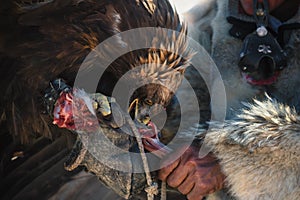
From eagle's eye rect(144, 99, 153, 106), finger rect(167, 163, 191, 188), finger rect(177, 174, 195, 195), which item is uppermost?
eagle's eye rect(144, 99, 153, 106)

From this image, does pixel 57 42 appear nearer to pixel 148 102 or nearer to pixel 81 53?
pixel 81 53

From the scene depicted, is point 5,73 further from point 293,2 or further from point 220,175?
point 293,2

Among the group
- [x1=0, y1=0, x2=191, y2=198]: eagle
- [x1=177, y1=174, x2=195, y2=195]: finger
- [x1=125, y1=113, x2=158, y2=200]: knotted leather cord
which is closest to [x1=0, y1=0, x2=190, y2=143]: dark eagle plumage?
[x1=0, y1=0, x2=191, y2=198]: eagle

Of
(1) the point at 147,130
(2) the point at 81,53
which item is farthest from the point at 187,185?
(2) the point at 81,53

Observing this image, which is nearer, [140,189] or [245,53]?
[140,189]

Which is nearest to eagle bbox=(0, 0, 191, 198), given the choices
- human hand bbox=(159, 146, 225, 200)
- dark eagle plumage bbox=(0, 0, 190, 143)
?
dark eagle plumage bbox=(0, 0, 190, 143)

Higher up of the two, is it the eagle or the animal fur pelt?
the eagle

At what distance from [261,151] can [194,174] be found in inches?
5.7

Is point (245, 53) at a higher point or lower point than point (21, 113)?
higher

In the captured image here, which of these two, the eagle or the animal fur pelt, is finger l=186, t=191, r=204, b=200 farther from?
the eagle

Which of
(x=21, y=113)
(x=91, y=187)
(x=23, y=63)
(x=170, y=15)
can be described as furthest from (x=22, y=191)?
(x=170, y=15)

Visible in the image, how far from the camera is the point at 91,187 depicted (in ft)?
5.19

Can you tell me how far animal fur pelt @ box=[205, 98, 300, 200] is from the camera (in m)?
0.96

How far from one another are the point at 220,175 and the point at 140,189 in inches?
6.7
